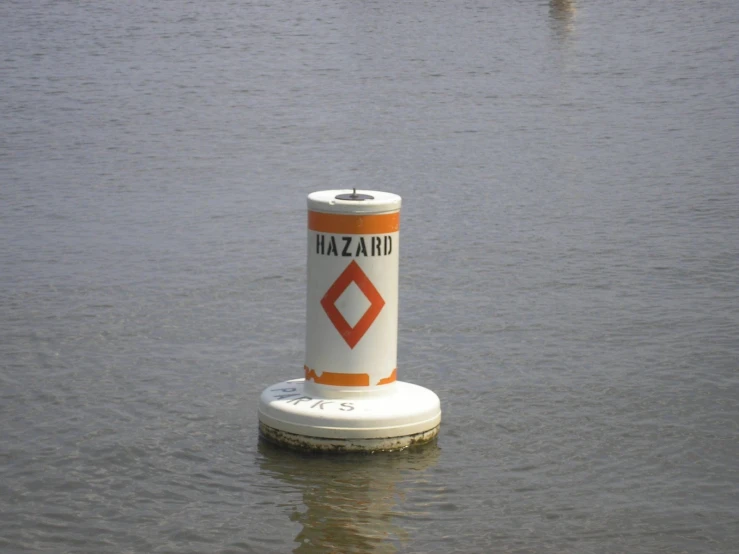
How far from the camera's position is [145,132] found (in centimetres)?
1540

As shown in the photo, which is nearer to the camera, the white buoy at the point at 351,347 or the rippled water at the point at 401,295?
the rippled water at the point at 401,295

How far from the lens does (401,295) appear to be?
932cm

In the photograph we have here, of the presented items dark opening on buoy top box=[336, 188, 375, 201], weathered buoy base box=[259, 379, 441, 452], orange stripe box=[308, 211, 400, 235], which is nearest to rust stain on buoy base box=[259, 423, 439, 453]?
weathered buoy base box=[259, 379, 441, 452]

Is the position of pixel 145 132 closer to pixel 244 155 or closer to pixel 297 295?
pixel 244 155

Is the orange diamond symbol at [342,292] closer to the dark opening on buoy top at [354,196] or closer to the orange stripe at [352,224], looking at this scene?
the orange stripe at [352,224]

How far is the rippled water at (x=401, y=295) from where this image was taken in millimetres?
5781

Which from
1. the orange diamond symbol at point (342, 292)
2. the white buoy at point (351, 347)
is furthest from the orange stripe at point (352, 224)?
the orange diamond symbol at point (342, 292)

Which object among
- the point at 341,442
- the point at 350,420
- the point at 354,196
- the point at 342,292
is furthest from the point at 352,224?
the point at 341,442

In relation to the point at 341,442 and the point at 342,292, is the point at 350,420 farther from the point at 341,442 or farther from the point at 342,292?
the point at 342,292

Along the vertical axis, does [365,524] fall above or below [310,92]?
below

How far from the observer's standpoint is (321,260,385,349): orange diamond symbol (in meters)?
6.52

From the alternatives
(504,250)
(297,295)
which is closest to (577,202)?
(504,250)

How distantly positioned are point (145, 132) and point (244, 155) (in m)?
1.73

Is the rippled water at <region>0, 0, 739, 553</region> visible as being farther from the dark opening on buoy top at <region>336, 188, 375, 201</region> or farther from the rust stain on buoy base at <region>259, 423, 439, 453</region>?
the dark opening on buoy top at <region>336, 188, 375, 201</region>
